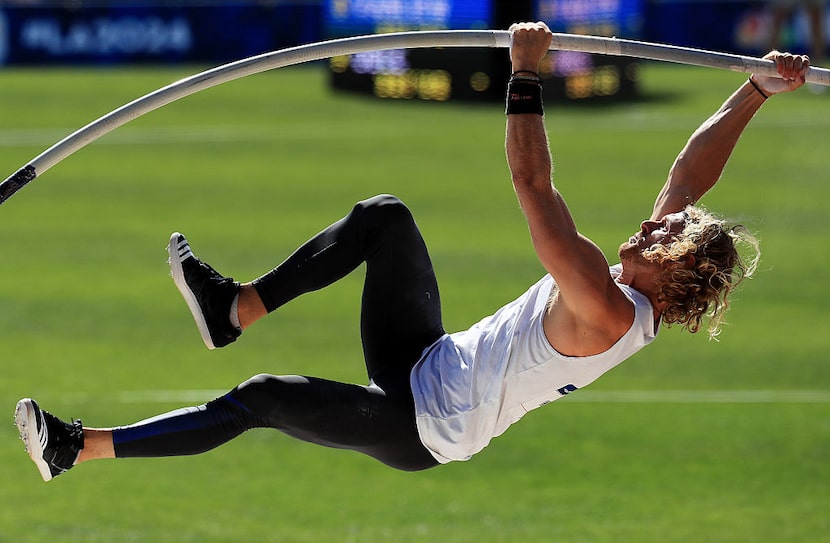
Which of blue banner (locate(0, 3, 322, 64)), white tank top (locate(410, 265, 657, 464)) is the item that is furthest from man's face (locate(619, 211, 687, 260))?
blue banner (locate(0, 3, 322, 64))

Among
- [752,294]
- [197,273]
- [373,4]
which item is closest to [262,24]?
[373,4]

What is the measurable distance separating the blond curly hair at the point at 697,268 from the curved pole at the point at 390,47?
2.42ft

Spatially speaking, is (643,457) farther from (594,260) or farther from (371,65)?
(371,65)

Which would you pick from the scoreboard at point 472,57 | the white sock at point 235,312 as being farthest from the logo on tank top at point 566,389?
the scoreboard at point 472,57

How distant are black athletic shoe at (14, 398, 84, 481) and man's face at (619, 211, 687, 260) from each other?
8.02ft

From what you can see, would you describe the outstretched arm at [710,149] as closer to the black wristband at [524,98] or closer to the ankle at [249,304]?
the black wristband at [524,98]

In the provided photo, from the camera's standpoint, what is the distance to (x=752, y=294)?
12797mm

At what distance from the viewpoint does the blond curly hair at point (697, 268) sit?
5758 mm

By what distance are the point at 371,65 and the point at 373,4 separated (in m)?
0.99

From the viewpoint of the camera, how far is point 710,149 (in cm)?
671

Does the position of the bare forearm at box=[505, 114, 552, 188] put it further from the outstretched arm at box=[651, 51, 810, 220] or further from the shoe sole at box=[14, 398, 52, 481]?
the shoe sole at box=[14, 398, 52, 481]

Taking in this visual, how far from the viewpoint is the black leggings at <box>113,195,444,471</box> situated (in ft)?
19.3

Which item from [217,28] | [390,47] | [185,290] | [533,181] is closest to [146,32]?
[217,28]

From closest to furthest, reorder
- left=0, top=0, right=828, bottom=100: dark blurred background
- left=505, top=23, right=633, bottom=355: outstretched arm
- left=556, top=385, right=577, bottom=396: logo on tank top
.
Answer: left=505, top=23, right=633, bottom=355: outstretched arm
left=556, top=385, right=577, bottom=396: logo on tank top
left=0, top=0, right=828, bottom=100: dark blurred background
